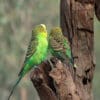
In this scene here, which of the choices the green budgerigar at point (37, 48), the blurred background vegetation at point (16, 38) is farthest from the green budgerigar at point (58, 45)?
the blurred background vegetation at point (16, 38)

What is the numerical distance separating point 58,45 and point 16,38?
23.5 ft

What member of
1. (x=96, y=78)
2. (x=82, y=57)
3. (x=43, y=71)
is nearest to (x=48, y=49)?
(x=43, y=71)

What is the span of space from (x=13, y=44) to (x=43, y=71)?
23.9ft

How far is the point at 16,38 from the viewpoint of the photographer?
10305 mm

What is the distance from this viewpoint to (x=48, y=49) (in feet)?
10.4

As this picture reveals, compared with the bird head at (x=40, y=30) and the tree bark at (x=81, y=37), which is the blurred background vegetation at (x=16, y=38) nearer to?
the tree bark at (x=81, y=37)

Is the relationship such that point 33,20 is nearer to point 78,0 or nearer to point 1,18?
point 1,18

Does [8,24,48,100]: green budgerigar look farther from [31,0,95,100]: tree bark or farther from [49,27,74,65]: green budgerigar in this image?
[31,0,95,100]: tree bark

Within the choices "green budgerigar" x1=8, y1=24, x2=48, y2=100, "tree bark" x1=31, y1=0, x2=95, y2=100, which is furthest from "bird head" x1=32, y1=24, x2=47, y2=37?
"tree bark" x1=31, y1=0, x2=95, y2=100

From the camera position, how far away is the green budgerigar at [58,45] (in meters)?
3.16

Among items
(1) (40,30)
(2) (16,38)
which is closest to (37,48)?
(1) (40,30)

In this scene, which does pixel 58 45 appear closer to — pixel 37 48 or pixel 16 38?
pixel 37 48

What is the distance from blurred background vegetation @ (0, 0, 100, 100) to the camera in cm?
1009

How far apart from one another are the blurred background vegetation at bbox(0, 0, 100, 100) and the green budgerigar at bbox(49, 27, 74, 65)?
6613mm
